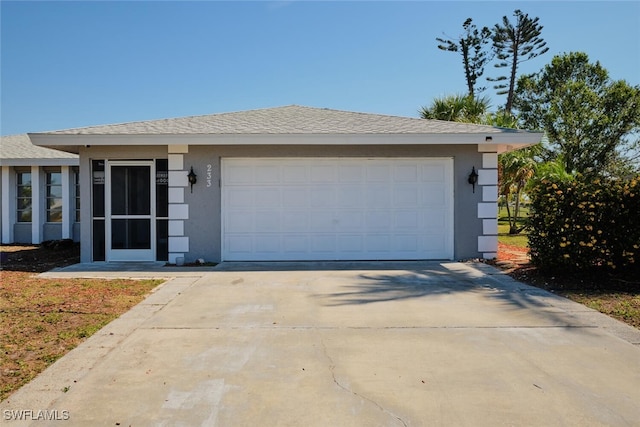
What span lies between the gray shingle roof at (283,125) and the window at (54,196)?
18.1ft

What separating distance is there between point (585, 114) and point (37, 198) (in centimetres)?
2985

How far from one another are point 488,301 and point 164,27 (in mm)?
11169

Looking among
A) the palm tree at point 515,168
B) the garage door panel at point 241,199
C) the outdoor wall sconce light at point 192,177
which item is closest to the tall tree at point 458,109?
the palm tree at point 515,168

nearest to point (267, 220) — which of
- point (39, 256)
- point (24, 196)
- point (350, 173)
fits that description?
point (350, 173)

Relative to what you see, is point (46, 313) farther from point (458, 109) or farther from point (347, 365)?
point (458, 109)

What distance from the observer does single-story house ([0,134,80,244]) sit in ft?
48.3

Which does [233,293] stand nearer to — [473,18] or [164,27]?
[164,27]

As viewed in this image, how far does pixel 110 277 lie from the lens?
8.73 metres

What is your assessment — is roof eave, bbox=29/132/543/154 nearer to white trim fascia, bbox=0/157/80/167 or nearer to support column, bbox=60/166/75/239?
white trim fascia, bbox=0/157/80/167

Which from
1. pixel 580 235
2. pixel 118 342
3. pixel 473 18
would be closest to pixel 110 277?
pixel 118 342

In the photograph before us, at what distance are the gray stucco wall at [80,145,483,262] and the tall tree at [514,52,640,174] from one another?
21.7 m

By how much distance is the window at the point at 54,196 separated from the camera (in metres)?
15.0

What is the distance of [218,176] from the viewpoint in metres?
10.5

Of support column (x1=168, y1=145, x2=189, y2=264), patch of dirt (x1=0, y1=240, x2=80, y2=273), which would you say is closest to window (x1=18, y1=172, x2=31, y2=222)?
patch of dirt (x1=0, y1=240, x2=80, y2=273)
